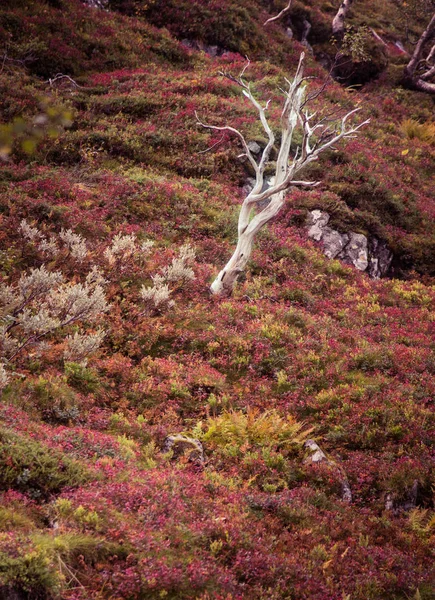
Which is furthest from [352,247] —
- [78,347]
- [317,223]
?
[78,347]

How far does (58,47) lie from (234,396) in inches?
805

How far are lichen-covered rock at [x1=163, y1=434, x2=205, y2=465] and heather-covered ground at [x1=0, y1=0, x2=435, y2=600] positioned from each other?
0.08 m

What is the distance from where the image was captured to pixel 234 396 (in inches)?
386

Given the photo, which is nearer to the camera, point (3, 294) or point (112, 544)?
point (112, 544)

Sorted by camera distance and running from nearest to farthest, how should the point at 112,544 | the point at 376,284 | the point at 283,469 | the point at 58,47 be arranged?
the point at 112,544
the point at 283,469
the point at 376,284
the point at 58,47

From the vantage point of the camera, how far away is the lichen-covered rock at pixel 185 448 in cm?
768

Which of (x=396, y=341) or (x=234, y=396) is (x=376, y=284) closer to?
(x=396, y=341)

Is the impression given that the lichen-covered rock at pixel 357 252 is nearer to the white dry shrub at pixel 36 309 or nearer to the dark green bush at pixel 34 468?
the white dry shrub at pixel 36 309

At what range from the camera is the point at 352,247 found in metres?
18.4

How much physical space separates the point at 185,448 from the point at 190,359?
2896 mm

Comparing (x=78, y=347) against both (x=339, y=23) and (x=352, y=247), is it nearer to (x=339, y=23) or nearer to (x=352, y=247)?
(x=352, y=247)

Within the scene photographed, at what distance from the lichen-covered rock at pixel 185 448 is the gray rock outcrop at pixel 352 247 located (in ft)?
37.3

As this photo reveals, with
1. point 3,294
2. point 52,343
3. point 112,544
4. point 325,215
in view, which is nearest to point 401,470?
point 112,544

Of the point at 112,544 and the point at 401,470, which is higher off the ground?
the point at 112,544
